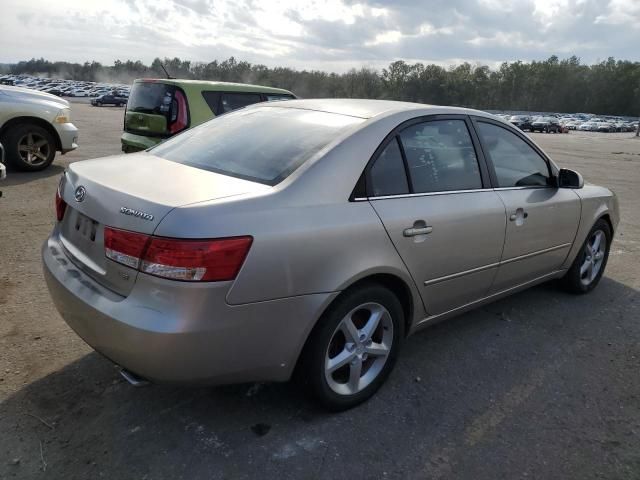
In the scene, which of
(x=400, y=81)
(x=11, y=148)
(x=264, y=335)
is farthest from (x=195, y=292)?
(x=400, y=81)

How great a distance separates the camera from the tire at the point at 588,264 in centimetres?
455

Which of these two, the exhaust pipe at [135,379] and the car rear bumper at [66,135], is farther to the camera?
the car rear bumper at [66,135]

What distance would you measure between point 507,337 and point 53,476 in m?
2.94

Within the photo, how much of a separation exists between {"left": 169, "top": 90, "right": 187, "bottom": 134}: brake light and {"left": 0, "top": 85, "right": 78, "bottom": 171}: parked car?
2900 millimetres

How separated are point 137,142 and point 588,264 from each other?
5862 millimetres

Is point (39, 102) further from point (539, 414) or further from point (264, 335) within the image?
point (539, 414)

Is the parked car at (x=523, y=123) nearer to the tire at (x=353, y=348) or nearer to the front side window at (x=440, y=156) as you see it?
the front side window at (x=440, y=156)

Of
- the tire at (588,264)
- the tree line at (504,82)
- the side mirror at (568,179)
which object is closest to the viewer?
the side mirror at (568,179)

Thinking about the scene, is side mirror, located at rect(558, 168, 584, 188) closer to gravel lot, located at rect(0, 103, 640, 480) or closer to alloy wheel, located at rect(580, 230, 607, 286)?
alloy wheel, located at rect(580, 230, 607, 286)

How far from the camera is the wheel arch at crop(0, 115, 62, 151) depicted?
8.47 metres

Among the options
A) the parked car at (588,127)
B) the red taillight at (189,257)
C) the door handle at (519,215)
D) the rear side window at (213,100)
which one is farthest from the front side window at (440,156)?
the parked car at (588,127)

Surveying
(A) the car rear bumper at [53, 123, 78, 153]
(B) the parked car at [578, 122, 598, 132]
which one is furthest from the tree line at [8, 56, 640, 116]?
(A) the car rear bumper at [53, 123, 78, 153]

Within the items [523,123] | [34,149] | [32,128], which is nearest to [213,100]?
[32,128]

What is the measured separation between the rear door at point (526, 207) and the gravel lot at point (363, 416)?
1.74 ft
